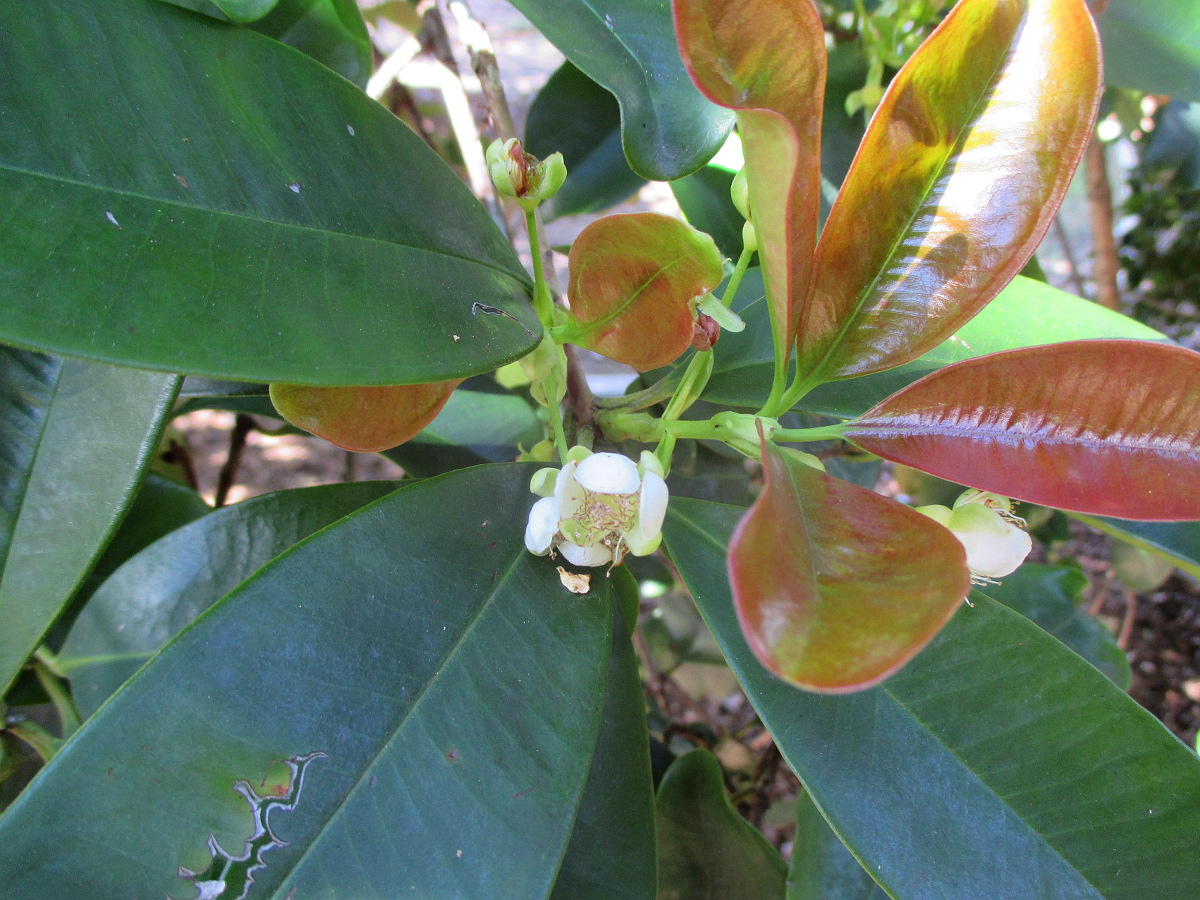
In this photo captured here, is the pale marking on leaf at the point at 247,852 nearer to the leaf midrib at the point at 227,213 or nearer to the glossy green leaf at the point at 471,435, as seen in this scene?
the leaf midrib at the point at 227,213

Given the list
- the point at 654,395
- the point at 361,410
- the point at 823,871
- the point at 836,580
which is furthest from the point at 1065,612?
the point at 361,410

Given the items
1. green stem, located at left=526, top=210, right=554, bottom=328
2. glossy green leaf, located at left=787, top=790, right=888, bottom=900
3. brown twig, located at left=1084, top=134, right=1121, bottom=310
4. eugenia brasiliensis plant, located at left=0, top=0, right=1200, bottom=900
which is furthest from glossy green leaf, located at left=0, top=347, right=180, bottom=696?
brown twig, located at left=1084, top=134, right=1121, bottom=310

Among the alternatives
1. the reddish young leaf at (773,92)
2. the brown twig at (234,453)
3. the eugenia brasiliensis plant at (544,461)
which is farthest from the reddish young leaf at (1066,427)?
the brown twig at (234,453)

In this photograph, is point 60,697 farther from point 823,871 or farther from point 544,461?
point 823,871

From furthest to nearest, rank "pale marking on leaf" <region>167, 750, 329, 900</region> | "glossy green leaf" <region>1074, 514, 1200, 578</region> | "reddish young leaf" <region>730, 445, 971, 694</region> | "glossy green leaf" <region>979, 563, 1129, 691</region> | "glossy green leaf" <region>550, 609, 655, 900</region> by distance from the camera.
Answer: "glossy green leaf" <region>979, 563, 1129, 691</region> < "glossy green leaf" <region>1074, 514, 1200, 578</region> < "glossy green leaf" <region>550, 609, 655, 900</region> < "pale marking on leaf" <region>167, 750, 329, 900</region> < "reddish young leaf" <region>730, 445, 971, 694</region>

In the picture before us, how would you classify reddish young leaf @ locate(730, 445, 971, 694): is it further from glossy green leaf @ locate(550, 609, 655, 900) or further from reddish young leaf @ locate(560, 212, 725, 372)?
glossy green leaf @ locate(550, 609, 655, 900)
